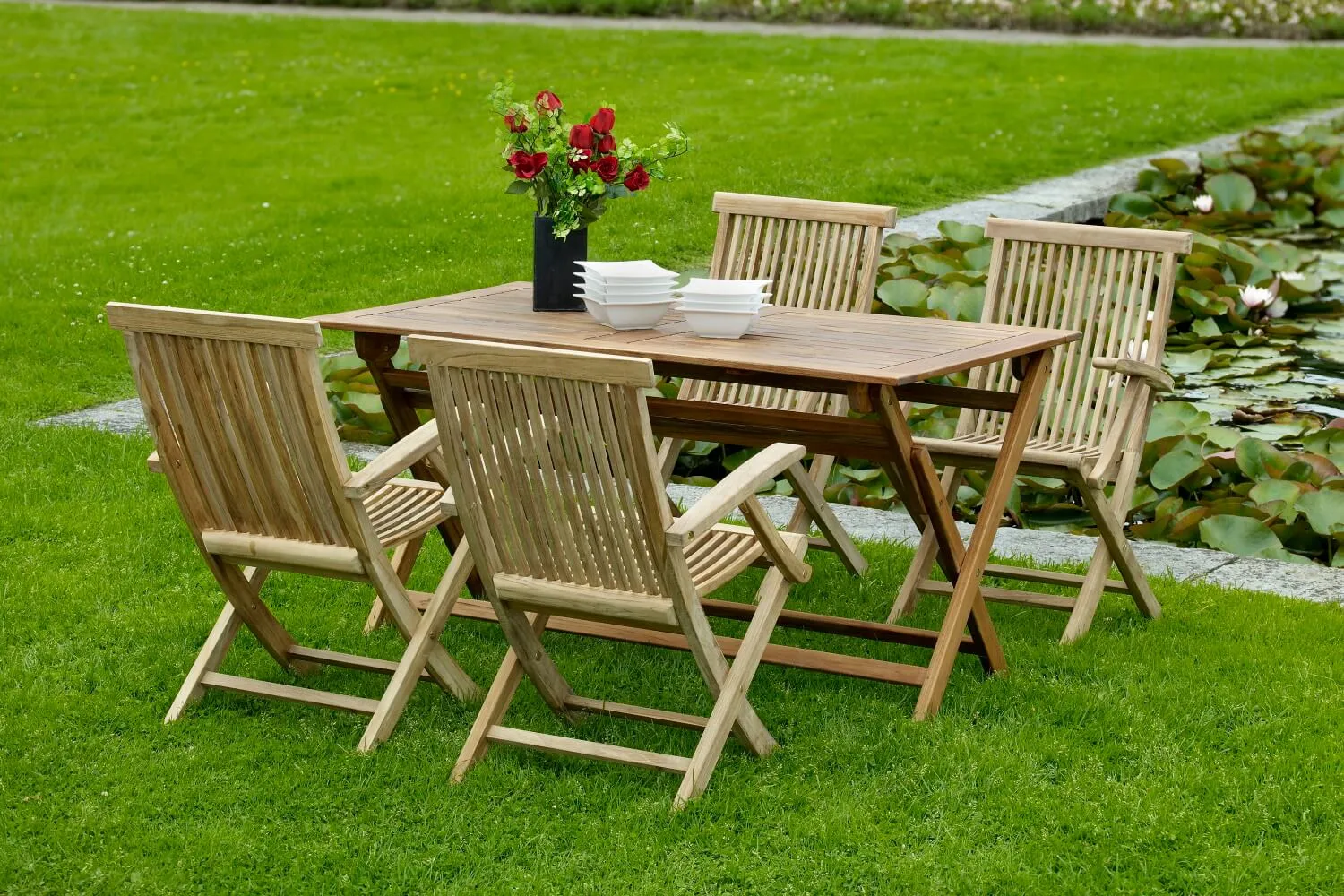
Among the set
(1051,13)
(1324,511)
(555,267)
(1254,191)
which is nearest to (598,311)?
(555,267)

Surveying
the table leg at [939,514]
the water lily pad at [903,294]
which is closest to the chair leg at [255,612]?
the table leg at [939,514]

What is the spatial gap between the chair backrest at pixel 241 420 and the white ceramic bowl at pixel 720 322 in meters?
1.02

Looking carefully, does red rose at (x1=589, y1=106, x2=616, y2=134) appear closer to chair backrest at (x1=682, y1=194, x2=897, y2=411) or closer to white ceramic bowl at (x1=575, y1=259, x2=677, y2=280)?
white ceramic bowl at (x1=575, y1=259, x2=677, y2=280)

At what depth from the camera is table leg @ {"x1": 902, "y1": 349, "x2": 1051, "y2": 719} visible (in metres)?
4.02

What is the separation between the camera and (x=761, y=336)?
434cm

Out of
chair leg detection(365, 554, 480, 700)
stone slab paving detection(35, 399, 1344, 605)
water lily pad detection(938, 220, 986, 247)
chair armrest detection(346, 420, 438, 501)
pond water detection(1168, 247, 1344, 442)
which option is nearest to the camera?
chair armrest detection(346, 420, 438, 501)

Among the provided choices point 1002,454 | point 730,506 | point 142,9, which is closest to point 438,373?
point 730,506

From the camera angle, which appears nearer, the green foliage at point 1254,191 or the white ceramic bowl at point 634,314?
the white ceramic bowl at point 634,314

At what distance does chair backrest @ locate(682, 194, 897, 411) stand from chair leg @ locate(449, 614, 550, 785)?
1525mm

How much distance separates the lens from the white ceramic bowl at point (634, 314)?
14.4 ft

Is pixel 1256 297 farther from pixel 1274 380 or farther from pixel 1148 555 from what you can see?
pixel 1148 555

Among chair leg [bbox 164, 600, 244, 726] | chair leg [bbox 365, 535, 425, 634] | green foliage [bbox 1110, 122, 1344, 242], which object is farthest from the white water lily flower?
chair leg [bbox 164, 600, 244, 726]

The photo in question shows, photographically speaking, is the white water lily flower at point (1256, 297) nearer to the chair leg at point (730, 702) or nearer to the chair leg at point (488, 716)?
the chair leg at point (730, 702)

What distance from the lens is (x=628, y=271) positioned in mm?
4418
